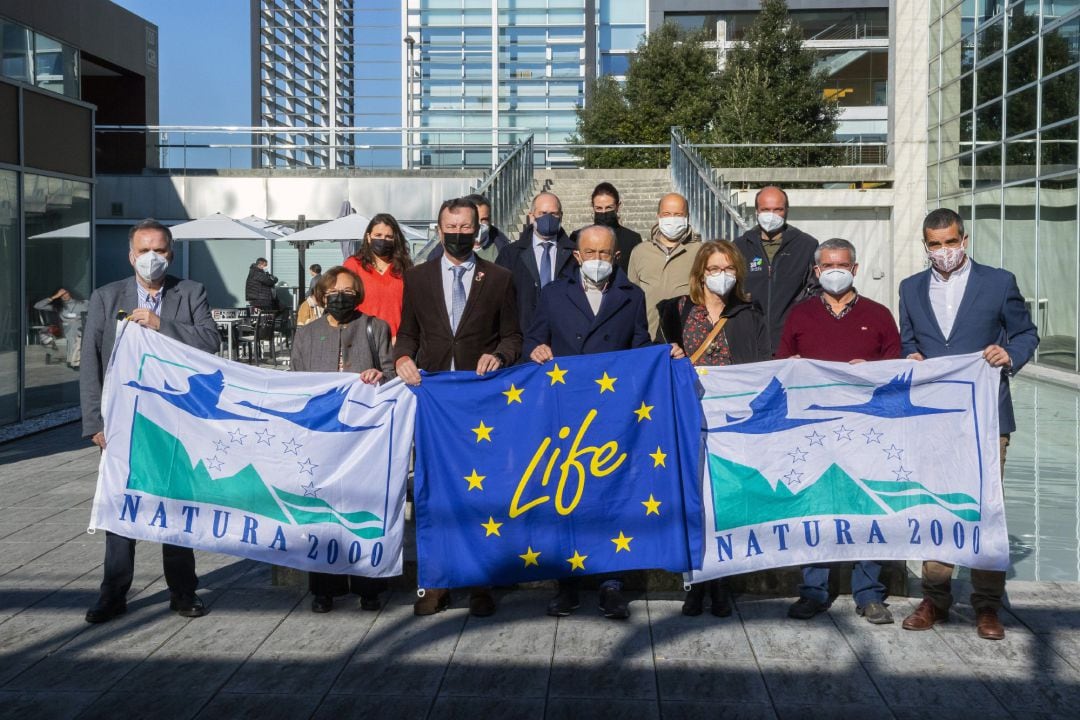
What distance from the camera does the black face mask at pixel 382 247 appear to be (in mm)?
8562

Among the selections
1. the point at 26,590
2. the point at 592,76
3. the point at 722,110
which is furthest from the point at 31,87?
the point at 592,76

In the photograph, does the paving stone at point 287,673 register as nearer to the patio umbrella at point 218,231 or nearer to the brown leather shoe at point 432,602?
the brown leather shoe at point 432,602

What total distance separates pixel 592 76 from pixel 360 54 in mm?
12541

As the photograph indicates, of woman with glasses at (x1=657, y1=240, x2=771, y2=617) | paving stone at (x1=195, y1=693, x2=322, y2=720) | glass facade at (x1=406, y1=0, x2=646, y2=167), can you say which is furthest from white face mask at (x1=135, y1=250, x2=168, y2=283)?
glass facade at (x1=406, y1=0, x2=646, y2=167)

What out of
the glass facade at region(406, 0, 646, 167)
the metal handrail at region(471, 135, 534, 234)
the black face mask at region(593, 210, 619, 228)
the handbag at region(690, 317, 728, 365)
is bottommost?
the handbag at region(690, 317, 728, 365)

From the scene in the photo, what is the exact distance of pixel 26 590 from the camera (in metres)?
7.28

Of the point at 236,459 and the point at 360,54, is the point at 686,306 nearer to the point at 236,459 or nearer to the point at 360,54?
the point at 236,459

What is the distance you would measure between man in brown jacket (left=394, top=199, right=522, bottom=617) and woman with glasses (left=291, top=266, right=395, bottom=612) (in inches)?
4.4

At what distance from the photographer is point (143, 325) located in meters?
6.87

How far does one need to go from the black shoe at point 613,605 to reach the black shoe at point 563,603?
16 cm

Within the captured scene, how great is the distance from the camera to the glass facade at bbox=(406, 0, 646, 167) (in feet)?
176

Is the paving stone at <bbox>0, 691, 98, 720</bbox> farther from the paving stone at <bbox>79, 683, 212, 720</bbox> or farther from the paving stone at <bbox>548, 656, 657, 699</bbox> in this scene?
the paving stone at <bbox>548, 656, 657, 699</bbox>

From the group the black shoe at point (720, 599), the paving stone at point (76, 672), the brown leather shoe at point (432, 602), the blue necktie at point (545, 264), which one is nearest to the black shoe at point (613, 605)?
the black shoe at point (720, 599)

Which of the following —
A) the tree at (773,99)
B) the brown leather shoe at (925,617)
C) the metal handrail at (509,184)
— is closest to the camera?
the brown leather shoe at (925,617)
